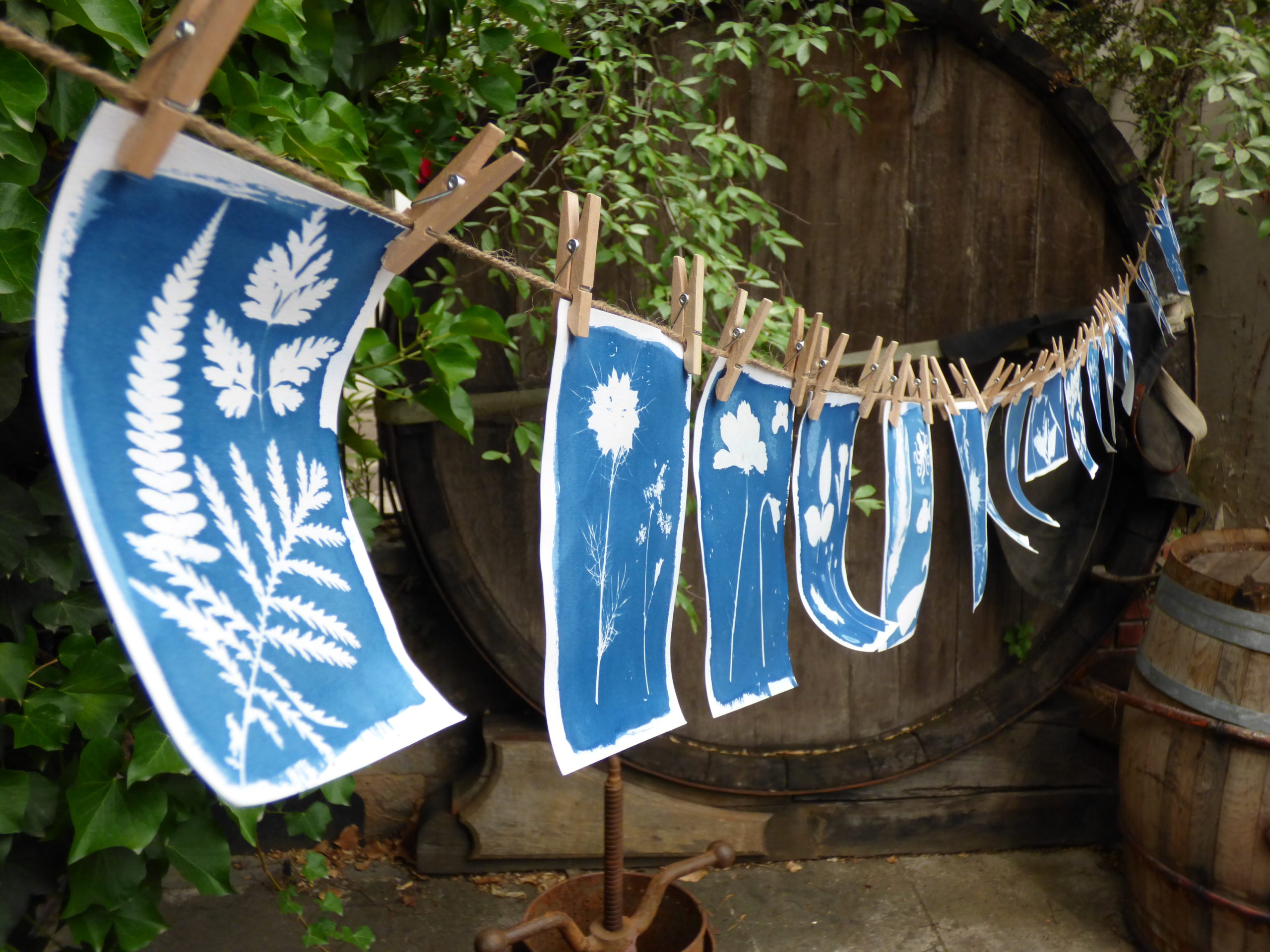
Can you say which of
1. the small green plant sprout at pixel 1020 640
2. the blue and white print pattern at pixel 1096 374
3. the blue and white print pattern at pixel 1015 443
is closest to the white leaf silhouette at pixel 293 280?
the blue and white print pattern at pixel 1015 443

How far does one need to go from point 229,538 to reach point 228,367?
0.10 m

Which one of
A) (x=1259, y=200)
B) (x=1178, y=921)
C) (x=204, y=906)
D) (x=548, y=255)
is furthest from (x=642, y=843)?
(x=1259, y=200)

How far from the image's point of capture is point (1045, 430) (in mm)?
1742

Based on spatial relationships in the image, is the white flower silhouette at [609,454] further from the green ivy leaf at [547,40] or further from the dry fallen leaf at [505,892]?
the dry fallen leaf at [505,892]

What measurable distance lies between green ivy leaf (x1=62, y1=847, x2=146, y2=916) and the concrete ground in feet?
3.35

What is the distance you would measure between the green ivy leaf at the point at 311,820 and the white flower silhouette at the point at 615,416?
→ 2.70 feet

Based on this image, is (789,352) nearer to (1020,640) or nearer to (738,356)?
(738,356)

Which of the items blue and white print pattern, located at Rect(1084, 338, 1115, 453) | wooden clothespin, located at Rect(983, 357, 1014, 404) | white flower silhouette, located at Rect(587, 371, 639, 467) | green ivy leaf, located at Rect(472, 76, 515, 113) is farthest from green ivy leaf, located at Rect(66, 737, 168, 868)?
blue and white print pattern, located at Rect(1084, 338, 1115, 453)

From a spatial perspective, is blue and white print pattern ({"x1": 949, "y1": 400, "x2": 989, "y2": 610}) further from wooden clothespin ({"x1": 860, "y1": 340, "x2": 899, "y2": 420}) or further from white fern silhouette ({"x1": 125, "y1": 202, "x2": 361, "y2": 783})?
white fern silhouette ({"x1": 125, "y1": 202, "x2": 361, "y2": 783})

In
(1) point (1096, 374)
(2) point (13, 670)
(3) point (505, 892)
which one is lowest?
(3) point (505, 892)

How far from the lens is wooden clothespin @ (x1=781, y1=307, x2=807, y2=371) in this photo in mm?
1114

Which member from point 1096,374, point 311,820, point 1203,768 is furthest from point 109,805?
point 1203,768

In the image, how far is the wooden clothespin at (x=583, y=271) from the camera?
77 cm

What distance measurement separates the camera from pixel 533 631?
2.00 metres
